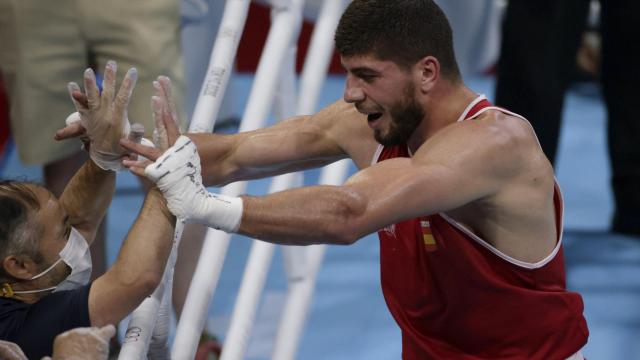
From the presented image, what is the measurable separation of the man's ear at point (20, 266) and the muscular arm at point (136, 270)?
0.17 meters

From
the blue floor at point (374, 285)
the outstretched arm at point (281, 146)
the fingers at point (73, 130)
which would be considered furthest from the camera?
the blue floor at point (374, 285)

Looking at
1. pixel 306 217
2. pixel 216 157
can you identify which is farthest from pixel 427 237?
pixel 216 157

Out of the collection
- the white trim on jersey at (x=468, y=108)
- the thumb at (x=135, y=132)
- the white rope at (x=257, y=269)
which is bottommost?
the white rope at (x=257, y=269)

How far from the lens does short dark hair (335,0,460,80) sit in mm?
2365

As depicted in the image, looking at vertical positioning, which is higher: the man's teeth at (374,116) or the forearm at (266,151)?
the man's teeth at (374,116)

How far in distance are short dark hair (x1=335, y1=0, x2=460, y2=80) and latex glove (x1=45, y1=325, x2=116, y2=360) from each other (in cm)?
77

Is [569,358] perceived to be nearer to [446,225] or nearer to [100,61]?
[446,225]

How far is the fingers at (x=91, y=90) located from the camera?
235 cm

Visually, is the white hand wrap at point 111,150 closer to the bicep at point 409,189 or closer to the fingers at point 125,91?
the fingers at point 125,91

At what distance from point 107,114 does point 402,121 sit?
625 millimetres

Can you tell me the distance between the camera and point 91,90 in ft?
7.82

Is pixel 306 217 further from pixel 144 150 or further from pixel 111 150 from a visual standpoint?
pixel 111 150

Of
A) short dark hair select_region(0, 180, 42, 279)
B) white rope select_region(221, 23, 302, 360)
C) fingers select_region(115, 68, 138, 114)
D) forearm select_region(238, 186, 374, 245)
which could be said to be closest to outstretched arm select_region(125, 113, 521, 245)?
forearm select_region(238, 186, 374, 245)

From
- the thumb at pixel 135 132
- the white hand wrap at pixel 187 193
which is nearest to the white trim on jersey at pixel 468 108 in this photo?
the white hand wrap at pixel 187 193
